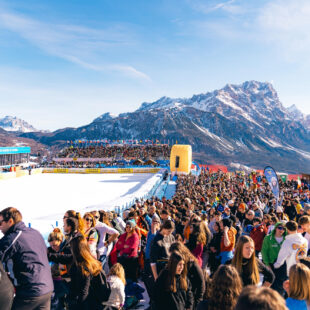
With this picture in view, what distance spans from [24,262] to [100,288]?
3.23ft

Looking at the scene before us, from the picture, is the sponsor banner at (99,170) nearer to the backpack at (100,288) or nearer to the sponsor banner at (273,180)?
the sponsor banner at (273,180)

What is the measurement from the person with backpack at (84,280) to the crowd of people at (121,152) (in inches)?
2165

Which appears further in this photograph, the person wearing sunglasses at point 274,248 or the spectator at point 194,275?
the person wearing sunglasses at point 274,248

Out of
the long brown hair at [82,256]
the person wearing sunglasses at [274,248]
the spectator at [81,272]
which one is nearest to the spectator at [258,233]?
the person wearing sunglasses at [274,248]

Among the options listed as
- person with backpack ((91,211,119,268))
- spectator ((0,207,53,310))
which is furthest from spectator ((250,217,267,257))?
spectator ((0,207,53,310))

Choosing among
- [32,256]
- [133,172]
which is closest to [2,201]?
[32,256]

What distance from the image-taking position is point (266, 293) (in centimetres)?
186

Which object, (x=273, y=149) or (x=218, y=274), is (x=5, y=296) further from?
(x=273, y=149)

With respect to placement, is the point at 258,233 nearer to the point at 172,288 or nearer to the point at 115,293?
the point at 115,293

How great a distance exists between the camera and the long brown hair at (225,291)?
2404 millimetres

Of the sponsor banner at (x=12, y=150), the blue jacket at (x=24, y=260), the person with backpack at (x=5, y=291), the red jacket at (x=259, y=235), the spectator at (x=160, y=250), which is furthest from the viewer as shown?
the sponsor banner at (x=12, y=150)

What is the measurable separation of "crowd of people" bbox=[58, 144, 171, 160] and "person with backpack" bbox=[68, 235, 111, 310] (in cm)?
5499

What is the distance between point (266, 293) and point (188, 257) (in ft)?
4.72

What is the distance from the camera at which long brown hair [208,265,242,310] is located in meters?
2.40
